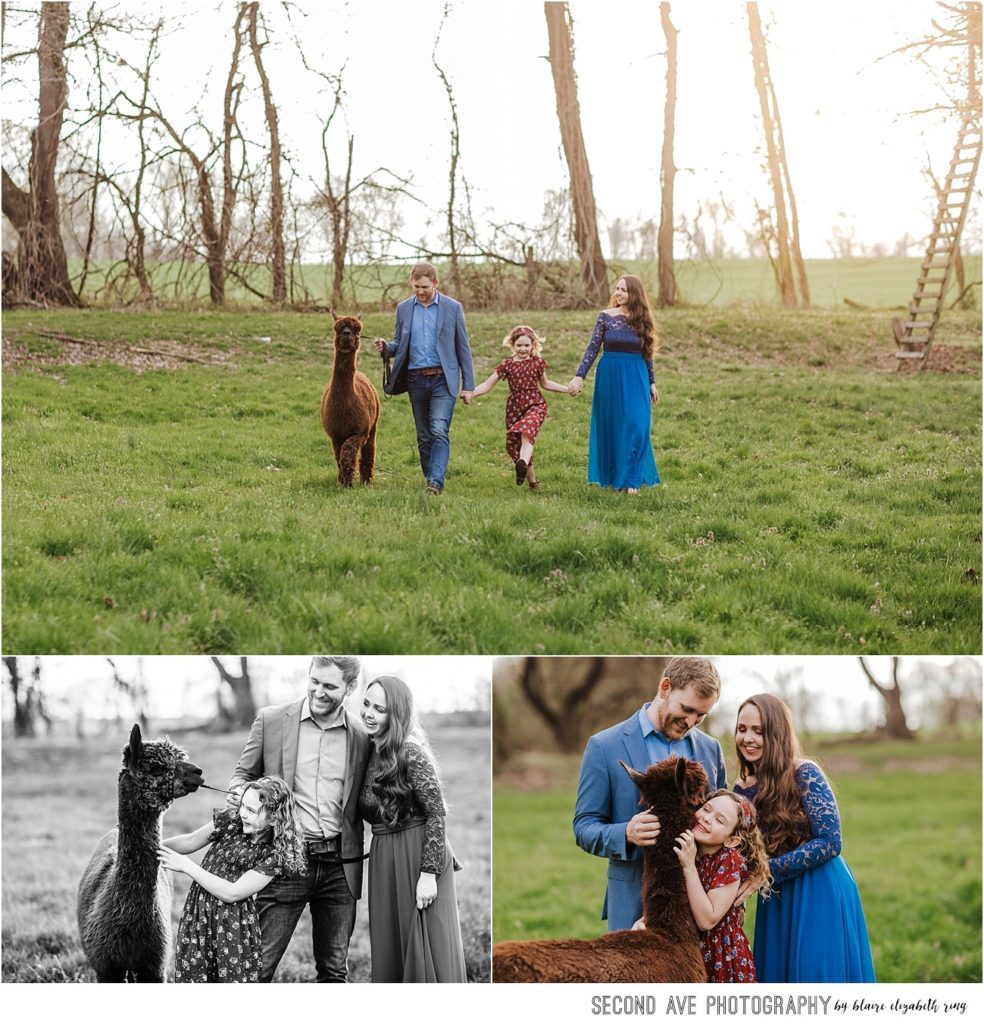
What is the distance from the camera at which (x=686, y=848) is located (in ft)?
16.2

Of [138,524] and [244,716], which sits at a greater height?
[138,524]

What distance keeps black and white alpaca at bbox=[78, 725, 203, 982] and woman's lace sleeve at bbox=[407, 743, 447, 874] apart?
1.11m

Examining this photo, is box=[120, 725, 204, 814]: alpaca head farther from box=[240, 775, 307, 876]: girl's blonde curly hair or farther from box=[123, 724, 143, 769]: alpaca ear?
box=[240, 775, 307, 876]: girl's blonde curly hair

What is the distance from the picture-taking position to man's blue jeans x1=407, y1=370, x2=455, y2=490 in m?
9.28

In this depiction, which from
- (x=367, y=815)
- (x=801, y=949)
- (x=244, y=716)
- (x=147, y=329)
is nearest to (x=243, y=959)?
(x=367, y=815)

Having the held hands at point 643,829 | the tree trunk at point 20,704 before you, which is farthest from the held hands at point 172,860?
the held hands at point 643,829

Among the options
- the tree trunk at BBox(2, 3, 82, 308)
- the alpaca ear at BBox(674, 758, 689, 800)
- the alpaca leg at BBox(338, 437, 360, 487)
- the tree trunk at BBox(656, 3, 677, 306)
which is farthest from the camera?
the tree trunk at BBox(656, 3, 677, 306)

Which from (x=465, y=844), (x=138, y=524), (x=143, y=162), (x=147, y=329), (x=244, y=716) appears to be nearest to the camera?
(x=244, y=716)

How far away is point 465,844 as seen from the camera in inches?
271

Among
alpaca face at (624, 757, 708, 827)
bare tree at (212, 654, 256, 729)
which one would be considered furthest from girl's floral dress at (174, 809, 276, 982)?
alpaca face at (624, 757, 708, 827)

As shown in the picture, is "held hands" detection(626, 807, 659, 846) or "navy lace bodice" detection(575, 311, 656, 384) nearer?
"held hands" detection(626, 807, 659, 846)

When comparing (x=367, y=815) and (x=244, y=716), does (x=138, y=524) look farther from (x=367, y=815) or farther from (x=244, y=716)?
(x=367, y=815)

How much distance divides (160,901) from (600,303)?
61.8 feet

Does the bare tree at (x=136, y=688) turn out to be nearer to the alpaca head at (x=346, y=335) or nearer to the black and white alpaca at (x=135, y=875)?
the black and white alpaca at (x=135, y=875)
